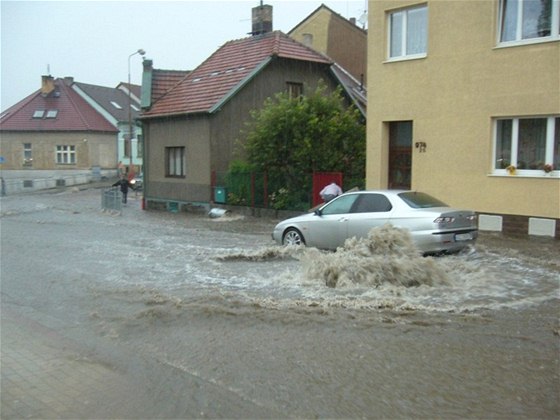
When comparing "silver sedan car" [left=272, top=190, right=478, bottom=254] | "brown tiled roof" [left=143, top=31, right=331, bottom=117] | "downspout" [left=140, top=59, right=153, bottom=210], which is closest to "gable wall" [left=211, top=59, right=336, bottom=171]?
"brown tiled roof" [left=143, top=31, right=331, bottom=117]

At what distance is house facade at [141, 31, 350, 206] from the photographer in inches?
954

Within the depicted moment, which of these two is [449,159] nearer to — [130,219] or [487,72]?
[487,72]

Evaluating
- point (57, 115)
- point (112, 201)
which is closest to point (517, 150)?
point (112, 201)

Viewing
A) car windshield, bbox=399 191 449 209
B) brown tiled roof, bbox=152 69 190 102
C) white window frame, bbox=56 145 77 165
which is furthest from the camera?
white window frame, bbox=56 145 77 165

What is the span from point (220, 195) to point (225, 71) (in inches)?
248

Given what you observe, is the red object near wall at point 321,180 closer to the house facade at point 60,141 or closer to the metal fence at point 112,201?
the metal fence at point 112,201

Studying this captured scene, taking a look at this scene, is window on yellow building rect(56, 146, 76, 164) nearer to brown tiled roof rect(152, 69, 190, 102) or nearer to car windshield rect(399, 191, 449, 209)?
brown tiled roof rect(152, 69, 190, 102)

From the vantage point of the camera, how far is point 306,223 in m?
12.1

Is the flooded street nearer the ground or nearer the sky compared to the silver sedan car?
nearer the ground

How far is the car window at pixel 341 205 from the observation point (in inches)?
452

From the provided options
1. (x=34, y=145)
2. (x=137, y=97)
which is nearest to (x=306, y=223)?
(x=34, y=145)

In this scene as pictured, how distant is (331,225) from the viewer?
11562 millimetres

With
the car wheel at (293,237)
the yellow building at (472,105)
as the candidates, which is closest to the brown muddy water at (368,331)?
the car wheel at (293,237)

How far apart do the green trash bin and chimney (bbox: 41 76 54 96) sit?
40.4 m
